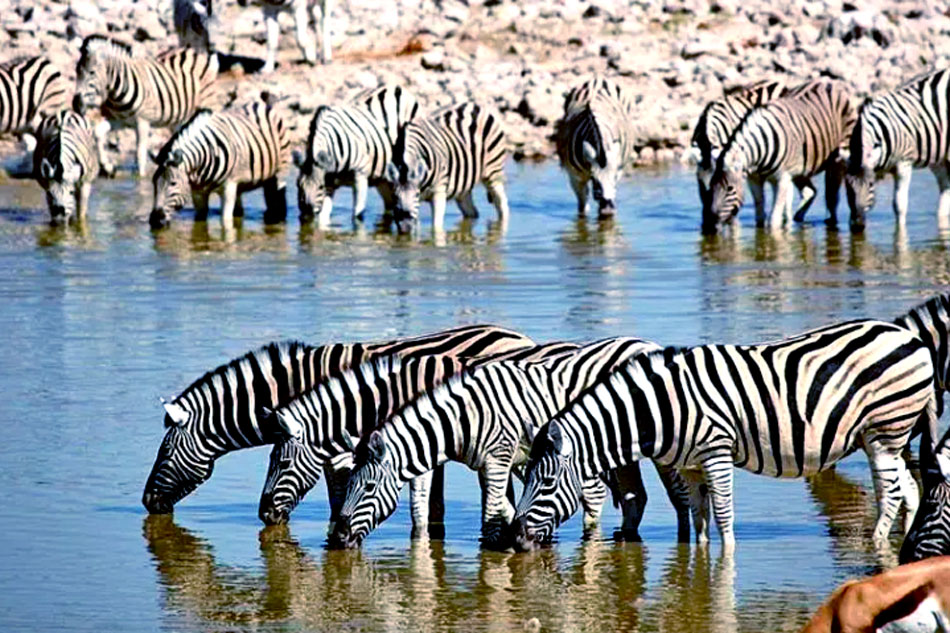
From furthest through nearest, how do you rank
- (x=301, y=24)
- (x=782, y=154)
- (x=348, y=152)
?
(x=301, y=24), (x=348, y=152), (x=782, y=154)

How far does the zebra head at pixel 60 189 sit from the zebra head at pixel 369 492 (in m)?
13.0

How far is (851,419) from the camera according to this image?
9445 millimetres

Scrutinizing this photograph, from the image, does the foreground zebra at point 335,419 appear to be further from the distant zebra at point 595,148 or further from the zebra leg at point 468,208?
the zebra leg at point 468,208

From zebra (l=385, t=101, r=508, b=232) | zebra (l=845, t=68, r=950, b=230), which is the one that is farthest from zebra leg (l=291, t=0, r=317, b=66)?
zebra (l=845, t=68, r=950, b=230)

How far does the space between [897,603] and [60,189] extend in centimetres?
1618

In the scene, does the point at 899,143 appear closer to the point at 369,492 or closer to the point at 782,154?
the point at 782,154

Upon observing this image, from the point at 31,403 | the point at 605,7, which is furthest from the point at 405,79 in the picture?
the point at 31,403

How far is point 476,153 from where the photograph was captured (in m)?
21.9

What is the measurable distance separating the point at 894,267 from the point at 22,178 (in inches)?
454

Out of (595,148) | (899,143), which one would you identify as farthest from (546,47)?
(899,143)

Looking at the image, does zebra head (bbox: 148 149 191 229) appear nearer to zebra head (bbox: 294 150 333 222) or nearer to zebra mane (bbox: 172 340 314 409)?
zebra head (bbox: 294 150 333 222)

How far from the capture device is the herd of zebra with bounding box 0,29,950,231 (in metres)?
21.2

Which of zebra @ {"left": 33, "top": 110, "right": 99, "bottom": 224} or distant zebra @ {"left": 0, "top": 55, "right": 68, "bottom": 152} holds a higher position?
distant zebra @ {"left": 0, "top": 55, "right": 68, "bottom": 152}

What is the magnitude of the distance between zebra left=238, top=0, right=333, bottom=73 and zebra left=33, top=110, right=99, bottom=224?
640cm
